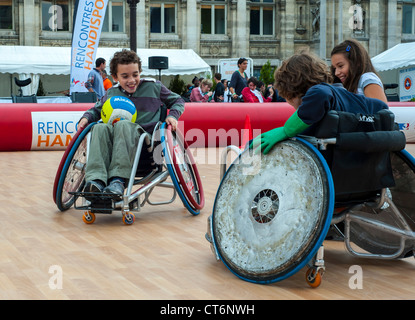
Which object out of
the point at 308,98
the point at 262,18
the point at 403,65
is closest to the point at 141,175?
the point at 308,98

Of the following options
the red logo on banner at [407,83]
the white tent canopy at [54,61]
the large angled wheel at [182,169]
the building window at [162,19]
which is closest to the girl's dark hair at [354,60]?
the large angled wheel at [182,169]

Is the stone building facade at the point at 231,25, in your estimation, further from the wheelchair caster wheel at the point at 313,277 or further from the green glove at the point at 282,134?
the wheelchair caster wheel at the point at 313,277

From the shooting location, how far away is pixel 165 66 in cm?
1889

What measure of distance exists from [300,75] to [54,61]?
68.2 feet

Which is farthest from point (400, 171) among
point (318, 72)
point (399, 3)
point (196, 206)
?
point (399, 3)

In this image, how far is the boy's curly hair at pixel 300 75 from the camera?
141 inches

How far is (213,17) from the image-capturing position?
106 ft

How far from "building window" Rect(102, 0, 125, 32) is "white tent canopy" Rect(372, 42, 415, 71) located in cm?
1216

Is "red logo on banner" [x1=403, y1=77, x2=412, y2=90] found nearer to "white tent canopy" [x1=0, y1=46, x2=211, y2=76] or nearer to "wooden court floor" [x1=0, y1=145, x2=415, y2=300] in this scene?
"white tent canopy" [x1=0, y1=46, x2=211, y2=76]

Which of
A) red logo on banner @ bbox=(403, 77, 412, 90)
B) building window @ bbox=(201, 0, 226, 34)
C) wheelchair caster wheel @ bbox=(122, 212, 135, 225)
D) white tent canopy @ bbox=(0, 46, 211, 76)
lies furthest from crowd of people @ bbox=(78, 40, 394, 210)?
building window @ bbox=(201, 0, 226, 34)

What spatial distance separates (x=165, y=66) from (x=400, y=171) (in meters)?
15.5

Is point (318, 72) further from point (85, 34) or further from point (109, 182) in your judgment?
point (85, 34)

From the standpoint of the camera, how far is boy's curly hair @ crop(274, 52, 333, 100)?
11.8 ft

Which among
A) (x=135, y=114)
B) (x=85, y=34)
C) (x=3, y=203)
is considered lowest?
(x=3, y=203)
